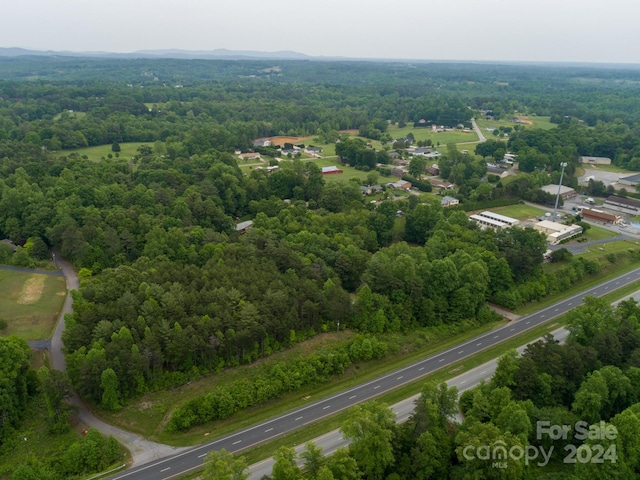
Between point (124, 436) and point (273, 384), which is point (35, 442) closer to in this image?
point (124, 436)

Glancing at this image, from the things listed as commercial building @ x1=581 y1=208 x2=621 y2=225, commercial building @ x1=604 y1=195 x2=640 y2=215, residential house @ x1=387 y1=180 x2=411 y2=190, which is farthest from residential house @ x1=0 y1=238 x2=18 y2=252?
commercial building @ x1=604 y1=195 x2=640 y2=215

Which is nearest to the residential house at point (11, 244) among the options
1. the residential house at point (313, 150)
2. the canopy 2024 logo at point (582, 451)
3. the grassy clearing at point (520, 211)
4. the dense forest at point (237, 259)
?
the dense forest at point (237, 259)

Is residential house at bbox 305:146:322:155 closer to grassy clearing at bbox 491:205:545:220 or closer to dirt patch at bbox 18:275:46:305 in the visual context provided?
grassy clearing at bbox 491:205:545:220

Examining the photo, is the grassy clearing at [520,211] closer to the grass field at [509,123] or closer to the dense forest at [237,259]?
the dense forest at [237,259]

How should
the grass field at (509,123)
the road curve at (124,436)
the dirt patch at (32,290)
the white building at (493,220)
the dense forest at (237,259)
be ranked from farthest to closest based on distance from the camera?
the grass field at (509,123), the white building at (493,220), the dirt patch at (32,290), the dense forest at (237,259), the road curve at (124,436)

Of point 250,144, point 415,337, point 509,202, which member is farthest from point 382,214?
point 250,144

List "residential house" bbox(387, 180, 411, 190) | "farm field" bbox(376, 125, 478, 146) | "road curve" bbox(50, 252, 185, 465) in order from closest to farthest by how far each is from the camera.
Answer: "road curve" bbox(50, 252, 185, 465) < "residential house" bbox(387, 180, 411, 190) < "farm field" bbox(376, 125, 478, 146)

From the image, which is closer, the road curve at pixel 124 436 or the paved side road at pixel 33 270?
the road curve at pixel 124 436
